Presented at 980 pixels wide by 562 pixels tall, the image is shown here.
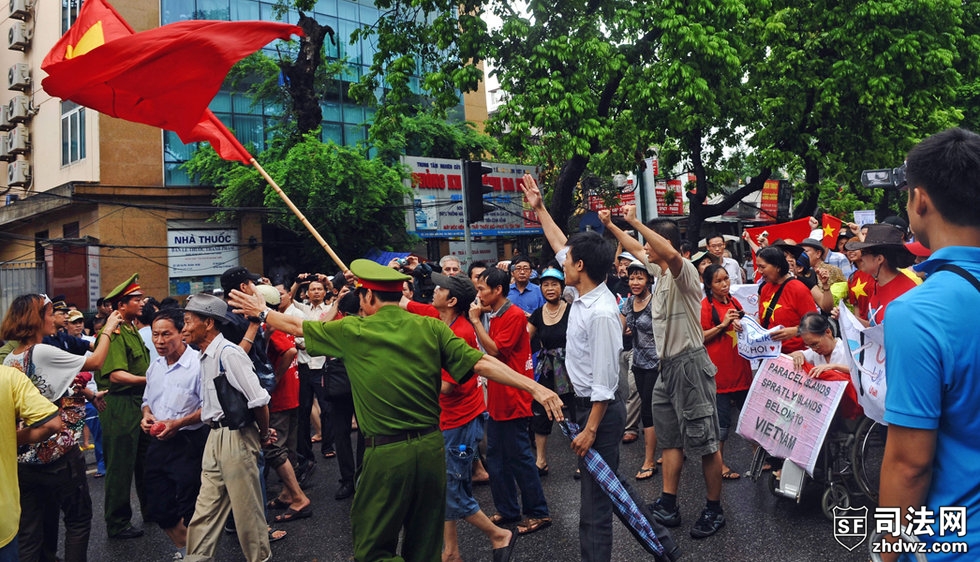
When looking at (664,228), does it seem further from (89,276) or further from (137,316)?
(89,276)

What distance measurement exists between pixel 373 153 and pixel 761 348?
838 inches

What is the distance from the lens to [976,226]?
1812mm

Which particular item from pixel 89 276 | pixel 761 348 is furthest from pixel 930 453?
pixel 89 276

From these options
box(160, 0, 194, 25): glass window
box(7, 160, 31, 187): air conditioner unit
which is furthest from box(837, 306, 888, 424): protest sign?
box(7, 160, 31, 187): air conditioner unit

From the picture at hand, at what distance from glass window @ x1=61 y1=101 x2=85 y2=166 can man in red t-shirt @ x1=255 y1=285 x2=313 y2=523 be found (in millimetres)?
19965

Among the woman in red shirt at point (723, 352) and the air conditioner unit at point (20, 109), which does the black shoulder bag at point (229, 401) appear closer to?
the woman in red shirt at point (723, 352)

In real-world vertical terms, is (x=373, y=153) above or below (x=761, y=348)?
above

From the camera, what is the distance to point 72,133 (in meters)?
23.0

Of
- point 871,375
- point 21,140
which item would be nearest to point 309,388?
point 871,375

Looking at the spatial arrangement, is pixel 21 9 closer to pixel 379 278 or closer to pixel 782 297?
pixel 379 278

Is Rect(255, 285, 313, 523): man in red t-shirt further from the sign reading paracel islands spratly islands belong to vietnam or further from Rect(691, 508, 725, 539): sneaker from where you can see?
the sign reading paracel islands spratly islands belong to vietnam

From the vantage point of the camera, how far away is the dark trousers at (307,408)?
282 inches

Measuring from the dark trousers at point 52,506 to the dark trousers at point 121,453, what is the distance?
0.87 metres

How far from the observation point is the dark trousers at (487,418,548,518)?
511 cm
